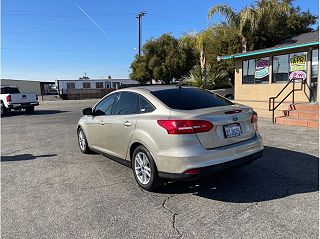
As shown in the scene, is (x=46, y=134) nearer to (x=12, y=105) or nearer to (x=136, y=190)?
(x=136, y=190)

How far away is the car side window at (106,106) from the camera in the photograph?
18.2 feet

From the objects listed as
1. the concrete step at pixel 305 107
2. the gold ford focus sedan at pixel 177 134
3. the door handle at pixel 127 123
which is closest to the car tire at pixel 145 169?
the gold ford focus sedan at pixel 177 134

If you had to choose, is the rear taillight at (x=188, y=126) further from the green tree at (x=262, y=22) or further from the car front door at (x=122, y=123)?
the green tree at (x=262, y=22)

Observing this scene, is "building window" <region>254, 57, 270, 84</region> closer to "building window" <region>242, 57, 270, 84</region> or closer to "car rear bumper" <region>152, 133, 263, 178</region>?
"building window" <region>242, 57, 270, 84</region>

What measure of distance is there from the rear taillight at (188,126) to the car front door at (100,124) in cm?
194

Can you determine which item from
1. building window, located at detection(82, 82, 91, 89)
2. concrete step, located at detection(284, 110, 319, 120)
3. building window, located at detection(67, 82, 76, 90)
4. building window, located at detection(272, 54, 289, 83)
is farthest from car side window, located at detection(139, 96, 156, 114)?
building window, located at detection(82, 82, 91, 89)

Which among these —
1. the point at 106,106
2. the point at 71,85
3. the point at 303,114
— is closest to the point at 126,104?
the point at 106,106

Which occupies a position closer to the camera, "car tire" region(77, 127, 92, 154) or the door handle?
the door handle

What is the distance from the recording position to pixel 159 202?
403 cm

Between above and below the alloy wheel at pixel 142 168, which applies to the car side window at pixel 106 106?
above

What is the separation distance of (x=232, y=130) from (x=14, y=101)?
18.4 meters

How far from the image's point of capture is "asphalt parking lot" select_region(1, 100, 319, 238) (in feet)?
10.8

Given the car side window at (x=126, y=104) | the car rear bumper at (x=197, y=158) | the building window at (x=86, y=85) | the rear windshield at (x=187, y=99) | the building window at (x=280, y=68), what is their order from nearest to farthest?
1. the car rear bumper at (x=197, y=158)
2. the rear windshield at (x=187, y=99)
3. the car side window at (x=126, y=104)
4. the building window at (x=280, y=68)
5. the building window at (x=86, y=85)

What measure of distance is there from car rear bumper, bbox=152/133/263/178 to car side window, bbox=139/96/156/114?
71cm
